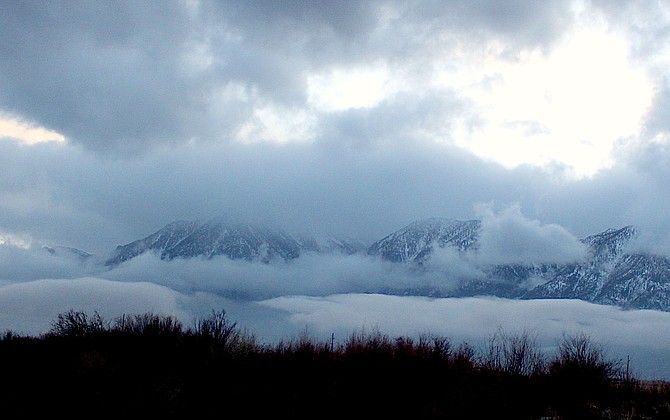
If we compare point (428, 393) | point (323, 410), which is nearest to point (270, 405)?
point (323, 410)

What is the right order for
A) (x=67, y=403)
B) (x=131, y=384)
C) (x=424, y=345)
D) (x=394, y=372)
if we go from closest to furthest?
1. (x=67, y=403)
2. (x=131, y=384)
3. (x=394, y=372)
4. (x=424, y=345)

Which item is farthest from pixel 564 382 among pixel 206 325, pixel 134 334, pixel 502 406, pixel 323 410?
pixel 134 334

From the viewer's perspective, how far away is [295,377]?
20766 millimetres

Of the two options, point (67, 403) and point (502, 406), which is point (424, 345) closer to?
point (502, 406)

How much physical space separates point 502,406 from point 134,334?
14326 mm

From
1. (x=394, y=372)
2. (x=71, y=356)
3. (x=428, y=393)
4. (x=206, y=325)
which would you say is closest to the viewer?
(x=428, y=393)

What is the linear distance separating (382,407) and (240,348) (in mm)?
8399

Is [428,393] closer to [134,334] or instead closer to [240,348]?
[240,348]

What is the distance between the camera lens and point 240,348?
25.7 meters

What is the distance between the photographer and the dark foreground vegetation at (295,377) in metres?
17.9

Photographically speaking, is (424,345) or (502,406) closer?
(502,406)

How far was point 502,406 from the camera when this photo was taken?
19.3 meters

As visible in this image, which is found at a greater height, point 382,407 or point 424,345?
point 424,345

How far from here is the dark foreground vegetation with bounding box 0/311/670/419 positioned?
704 inches
